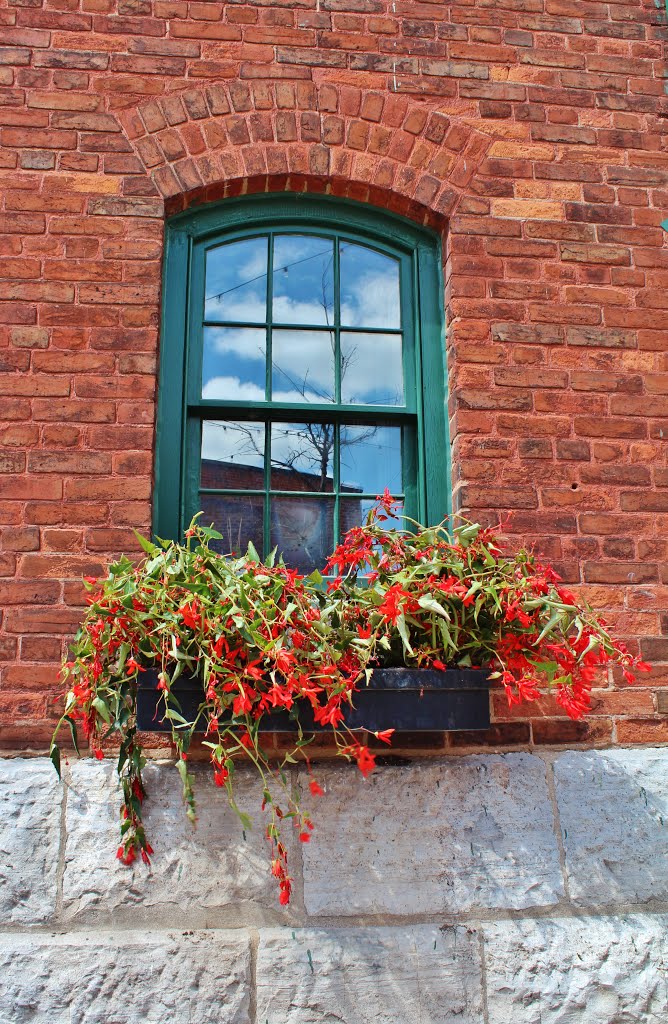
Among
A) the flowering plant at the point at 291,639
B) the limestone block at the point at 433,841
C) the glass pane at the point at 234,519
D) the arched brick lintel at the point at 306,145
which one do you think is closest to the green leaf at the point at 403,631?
the flowering plant at the point at 291,639

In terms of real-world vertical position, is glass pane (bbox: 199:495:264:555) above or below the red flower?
above

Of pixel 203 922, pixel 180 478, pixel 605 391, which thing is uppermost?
pixel 605 391

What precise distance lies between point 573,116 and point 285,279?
1306 millimetres

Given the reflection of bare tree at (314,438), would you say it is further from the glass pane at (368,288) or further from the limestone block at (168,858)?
the limestone block at (168,858)

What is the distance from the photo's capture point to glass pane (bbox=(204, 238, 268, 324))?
3363 mm

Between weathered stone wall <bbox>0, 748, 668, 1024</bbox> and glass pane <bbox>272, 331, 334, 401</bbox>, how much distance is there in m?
1.39

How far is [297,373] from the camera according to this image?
3.34 meters

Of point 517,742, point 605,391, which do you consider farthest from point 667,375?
point 517,742

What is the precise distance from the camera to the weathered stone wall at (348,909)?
250 centimetres

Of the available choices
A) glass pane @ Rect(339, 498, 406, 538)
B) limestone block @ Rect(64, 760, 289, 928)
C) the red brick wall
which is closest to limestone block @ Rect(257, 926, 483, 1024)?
limestone block @ Rect(64, 760, 289, 928)

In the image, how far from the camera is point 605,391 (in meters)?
3.22

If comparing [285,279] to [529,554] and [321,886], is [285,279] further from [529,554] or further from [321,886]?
[321,886]

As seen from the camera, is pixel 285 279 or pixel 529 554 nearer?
pixel 529 554

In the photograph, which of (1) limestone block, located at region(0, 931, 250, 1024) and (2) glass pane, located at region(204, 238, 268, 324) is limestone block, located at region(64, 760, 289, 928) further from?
(2) glass pane, located at region(204, 238, 268, 324)
